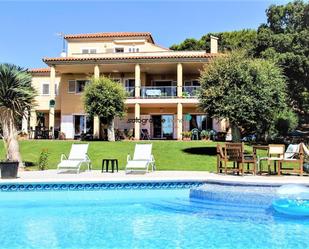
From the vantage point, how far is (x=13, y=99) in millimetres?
16562

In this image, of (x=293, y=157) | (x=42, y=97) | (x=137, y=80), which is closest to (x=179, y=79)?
(x=137, y=80)

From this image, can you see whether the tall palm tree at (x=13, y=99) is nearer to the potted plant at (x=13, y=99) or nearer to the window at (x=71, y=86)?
the potted plant at (x=13, y=99)

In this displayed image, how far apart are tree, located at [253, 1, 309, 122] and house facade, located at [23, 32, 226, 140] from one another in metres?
5.03

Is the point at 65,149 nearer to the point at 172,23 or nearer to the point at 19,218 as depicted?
the point at 172,23

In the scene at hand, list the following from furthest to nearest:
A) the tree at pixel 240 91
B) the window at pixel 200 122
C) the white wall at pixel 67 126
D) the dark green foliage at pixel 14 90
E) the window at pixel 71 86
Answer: the window at pixel 71 86, the white wall at pixel 67 126, the window at pixel 200 122, the tree at pixel 240 91, the dark green foliage at pixel 14 90

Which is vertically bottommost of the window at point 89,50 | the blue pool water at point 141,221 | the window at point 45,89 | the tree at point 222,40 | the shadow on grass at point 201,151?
the blue pool water at point 141,221

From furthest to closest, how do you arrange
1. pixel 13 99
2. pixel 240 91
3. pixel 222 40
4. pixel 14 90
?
pixel 222 40 → pixel 240 91 → pixel 13 99 → pixel 14 90

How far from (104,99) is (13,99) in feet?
35.7

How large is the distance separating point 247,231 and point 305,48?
30662 mm

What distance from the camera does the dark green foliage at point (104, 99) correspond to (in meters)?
27.2

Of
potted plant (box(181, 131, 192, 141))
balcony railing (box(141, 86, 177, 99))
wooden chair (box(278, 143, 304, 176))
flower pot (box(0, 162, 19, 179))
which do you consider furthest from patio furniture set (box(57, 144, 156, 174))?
balcony railing (box(141, 86, 177, 99))

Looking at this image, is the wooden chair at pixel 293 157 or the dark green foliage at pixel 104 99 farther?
the dark green foliage at pixel 104 99

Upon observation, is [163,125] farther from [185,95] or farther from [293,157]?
[293,157]

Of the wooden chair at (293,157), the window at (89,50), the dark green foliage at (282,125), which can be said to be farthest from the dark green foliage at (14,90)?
the dark green foliage at (282,125)
